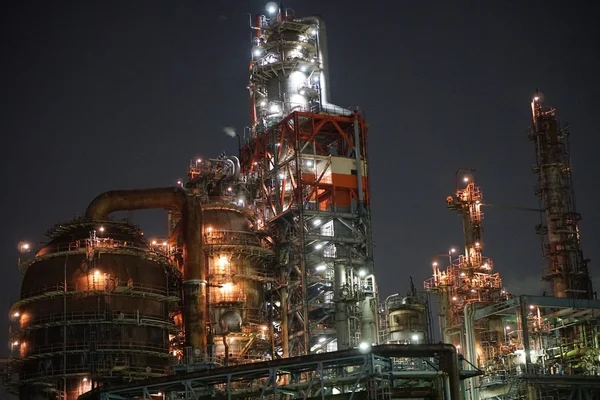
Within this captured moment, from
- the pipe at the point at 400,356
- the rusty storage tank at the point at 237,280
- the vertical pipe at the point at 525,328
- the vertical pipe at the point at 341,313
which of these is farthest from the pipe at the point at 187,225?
the vertical pipe at the point at 525,328

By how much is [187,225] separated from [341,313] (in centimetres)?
1269

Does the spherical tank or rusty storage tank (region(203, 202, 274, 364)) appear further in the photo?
the spherical tank

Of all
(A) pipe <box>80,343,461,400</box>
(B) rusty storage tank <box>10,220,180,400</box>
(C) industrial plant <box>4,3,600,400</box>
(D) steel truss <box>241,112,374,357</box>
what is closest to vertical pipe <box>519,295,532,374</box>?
(C) industrial plant <box>4,3,600,400</box>

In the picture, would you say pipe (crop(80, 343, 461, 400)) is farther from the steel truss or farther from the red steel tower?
the red steel tower

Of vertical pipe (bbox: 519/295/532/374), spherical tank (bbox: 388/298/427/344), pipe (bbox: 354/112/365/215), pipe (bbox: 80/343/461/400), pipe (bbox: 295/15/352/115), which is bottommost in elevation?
pipe (bbox: 80/343/461/400)

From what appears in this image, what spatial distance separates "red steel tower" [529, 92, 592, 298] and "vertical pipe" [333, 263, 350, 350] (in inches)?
718

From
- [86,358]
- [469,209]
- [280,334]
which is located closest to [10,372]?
[86,358]

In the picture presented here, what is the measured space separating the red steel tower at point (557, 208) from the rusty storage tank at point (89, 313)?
31.1m

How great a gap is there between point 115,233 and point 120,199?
3936 millimetres

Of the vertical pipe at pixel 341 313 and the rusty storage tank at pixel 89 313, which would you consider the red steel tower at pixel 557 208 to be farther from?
the rusty storage tank at pixel 89 313

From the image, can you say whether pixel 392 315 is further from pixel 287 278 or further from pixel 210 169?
pixel 210 169

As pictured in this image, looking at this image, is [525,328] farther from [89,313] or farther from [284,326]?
[89,313]

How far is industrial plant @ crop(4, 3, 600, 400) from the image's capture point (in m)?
61.0

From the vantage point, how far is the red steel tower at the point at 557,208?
7669 centimetres
